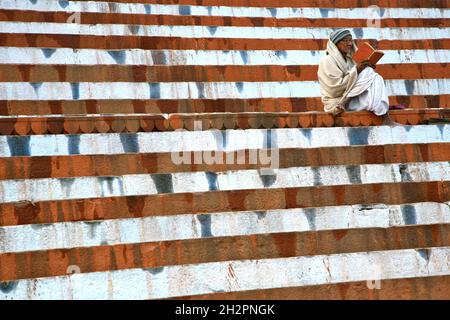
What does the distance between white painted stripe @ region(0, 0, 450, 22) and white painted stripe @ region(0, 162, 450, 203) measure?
4.01 metres

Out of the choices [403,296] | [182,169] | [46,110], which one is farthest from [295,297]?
[46,110]

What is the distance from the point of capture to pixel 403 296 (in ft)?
23.7

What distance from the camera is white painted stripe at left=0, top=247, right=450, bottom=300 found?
6703 mm

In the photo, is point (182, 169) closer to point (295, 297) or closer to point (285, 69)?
point (295, 297)

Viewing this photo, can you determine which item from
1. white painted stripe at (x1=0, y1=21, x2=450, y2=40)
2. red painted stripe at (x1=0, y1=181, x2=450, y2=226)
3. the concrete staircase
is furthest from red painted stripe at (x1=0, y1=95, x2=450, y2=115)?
red painted stripe at (x1=0, y1=181, x2=450, y2=226)

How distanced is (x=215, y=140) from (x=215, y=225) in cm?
91

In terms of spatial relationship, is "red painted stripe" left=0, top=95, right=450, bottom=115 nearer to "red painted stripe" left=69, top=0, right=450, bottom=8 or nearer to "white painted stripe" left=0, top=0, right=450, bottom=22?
"white painted stripe" left=0, top=0, right=450, bottom=22

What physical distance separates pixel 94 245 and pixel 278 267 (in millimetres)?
1367

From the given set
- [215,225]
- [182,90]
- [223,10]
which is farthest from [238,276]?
[223,10]

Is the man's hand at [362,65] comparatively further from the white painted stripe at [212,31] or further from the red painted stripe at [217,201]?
the white painted stripe at [212,31]

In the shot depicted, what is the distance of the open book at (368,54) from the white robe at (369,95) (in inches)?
3.7

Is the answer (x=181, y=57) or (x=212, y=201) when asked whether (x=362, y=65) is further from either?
(x=181, y=57)

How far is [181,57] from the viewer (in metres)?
10.6
